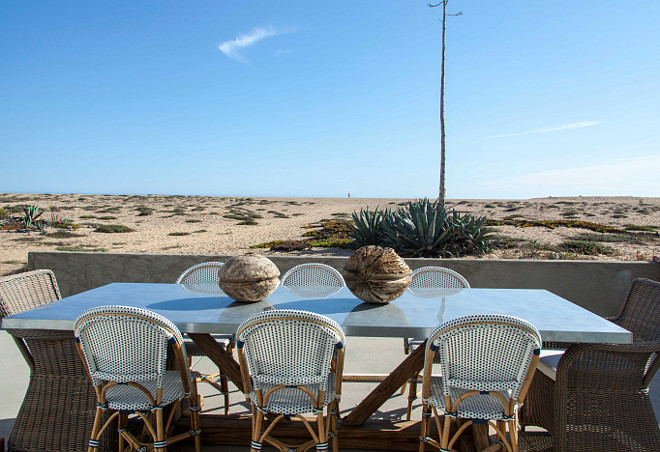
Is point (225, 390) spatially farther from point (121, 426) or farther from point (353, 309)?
point (353, 309)

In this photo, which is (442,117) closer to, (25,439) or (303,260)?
(303,260)

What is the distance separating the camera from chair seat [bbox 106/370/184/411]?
233 centimetres

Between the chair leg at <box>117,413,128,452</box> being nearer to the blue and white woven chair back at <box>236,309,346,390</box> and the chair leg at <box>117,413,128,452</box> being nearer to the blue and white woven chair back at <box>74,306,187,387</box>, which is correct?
the blue and white woven chair back at <box>74,306,187,387</box>

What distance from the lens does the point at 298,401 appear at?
2.29m

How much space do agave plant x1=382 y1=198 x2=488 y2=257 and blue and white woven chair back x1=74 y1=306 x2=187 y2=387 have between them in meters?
6.20

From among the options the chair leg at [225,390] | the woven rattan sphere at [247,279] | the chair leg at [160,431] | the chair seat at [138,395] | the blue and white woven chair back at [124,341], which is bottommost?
the chair leg at [225,390]

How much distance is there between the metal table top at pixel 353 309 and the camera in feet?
7.59

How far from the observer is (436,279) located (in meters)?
3.80

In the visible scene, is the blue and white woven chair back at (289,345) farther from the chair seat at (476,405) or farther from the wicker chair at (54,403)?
the wicker chair at (54,403)

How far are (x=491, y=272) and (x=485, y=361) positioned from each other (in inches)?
146

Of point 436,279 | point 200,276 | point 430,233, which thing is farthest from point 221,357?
point 430,233

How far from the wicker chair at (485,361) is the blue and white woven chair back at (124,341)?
1.29 metres

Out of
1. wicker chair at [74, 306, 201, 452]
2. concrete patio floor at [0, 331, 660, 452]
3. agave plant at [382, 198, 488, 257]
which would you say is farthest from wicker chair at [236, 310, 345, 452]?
agave plant at [382, 198, 488, 257]

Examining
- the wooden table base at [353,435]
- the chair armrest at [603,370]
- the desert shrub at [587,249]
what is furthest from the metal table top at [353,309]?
the desert shrub at [587,249]
